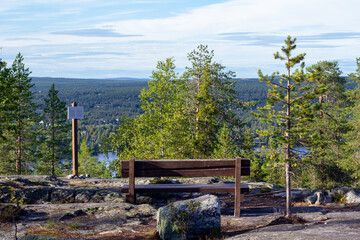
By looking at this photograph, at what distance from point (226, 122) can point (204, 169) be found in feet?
76.1

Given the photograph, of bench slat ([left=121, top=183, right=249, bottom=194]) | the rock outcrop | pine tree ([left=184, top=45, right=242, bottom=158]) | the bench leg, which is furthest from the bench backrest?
pine tree ([left=184, top=45, right=242, bottom=158])

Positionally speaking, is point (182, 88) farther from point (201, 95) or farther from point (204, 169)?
point (204, 169)

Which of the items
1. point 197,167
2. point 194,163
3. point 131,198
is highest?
point 194,163

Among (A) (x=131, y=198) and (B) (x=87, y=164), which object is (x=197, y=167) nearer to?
(A) (x=131, y=198)

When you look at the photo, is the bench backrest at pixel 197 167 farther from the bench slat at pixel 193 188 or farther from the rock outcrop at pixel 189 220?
the rock outcrop at pixel 189 220

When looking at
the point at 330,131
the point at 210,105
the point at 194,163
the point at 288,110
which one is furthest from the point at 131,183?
the point at 330,131

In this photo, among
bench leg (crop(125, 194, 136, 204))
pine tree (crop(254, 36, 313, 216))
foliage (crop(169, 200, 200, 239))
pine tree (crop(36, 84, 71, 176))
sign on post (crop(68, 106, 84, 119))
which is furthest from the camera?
pine tree (crop(36, 84, 71, 176))

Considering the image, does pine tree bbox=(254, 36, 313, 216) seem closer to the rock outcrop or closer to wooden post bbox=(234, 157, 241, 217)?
wooden post bbox=(234, 157, 241, 217)

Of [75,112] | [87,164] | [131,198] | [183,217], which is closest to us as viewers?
[183,217]

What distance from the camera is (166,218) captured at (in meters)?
7.56

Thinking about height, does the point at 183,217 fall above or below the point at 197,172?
below

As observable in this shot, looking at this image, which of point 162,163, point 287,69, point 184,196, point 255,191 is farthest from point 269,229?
point 255,191

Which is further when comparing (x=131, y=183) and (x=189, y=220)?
(x=131, y=183)

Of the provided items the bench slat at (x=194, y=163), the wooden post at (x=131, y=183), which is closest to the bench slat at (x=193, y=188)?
the wooden post at (x=131, y=183)
